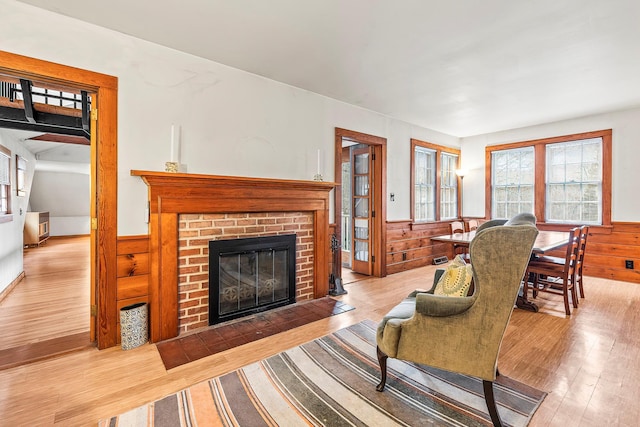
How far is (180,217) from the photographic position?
2.70m

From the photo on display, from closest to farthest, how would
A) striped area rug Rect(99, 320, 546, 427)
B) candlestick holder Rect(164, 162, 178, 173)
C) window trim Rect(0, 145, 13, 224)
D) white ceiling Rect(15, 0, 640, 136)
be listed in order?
striped area rug Rect(99, 320, 546, 427), white ceiling Rect(15, 0, 640, 136), candlestick holder Rect(164, 162, 178, 173), window trim Rect(0, 145, 13, 224)

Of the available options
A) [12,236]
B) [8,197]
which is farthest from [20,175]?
[12,236]

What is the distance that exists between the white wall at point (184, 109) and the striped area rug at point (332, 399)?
1.53 metres

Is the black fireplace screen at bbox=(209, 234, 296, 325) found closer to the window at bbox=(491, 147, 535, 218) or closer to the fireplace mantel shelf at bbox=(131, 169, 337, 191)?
the fireplace mantel shelf at bbox=(131, 169, 337, 191)

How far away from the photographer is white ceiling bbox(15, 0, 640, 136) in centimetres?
213

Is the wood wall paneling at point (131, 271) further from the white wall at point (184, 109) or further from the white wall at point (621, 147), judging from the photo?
the white wall at point (621, 147)

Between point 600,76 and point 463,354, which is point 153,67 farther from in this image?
point 600,76

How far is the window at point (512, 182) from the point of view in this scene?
18.1ft

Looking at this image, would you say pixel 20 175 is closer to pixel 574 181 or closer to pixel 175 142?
pixel 175 142

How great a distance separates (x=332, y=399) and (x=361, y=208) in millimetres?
3611

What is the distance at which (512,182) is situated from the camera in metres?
5.74

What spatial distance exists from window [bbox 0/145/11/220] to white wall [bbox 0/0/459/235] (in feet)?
9.90

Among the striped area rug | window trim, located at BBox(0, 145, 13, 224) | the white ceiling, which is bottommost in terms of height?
the striped area rug

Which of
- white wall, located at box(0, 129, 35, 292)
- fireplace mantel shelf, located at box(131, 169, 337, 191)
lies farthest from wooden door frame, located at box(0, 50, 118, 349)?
white wall, located at box(0, 129, 35, 292)
